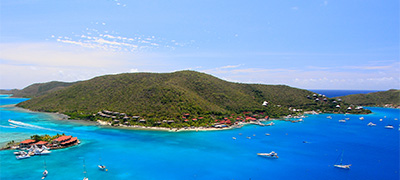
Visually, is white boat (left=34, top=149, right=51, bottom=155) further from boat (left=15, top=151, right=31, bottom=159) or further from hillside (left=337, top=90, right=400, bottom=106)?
hillside (left=337, top=90, right=400, bottom=106)

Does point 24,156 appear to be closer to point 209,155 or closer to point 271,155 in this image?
point 209,155

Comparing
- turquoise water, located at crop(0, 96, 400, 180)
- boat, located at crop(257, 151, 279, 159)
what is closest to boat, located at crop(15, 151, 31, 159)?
turquoise water, located at crop(0, 96, 400, 180)

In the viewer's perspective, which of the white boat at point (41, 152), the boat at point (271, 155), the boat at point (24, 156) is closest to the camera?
the boat at point (24, 156)

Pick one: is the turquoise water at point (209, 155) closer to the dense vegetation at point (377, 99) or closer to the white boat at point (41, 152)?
the white boat at point (41, 152)

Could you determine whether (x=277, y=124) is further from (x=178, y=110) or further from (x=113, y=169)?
(x=113, y=169)

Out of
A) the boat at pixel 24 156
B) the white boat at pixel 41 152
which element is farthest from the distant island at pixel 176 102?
the boat at pixel 24 156

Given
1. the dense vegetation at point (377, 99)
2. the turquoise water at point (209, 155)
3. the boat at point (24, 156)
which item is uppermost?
the dense vegetation at point (377, 99)

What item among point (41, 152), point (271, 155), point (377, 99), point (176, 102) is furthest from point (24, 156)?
point (377, 99)

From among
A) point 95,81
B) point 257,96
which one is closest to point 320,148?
point 257,96
